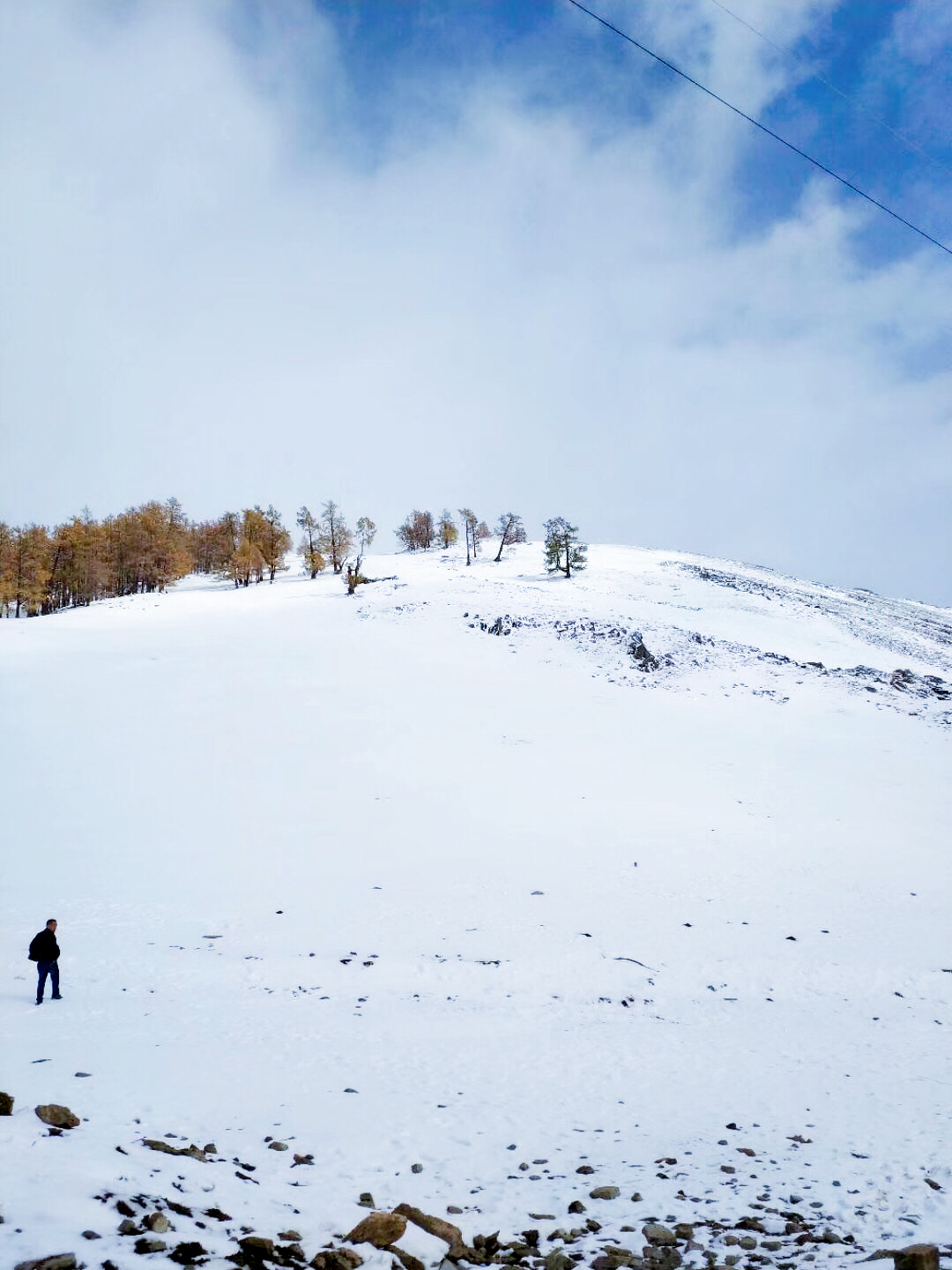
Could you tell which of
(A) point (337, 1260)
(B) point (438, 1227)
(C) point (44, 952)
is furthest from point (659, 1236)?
(C) point (44, 952)

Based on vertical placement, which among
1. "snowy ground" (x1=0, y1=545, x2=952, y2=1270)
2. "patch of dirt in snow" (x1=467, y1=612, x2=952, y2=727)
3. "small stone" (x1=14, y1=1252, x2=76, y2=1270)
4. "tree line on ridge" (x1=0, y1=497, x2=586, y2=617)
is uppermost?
"tree line on ridge" (x1=0, y1=497, x2=586, y2=617)

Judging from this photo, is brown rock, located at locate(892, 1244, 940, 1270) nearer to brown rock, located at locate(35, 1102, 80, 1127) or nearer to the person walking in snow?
brown rock, located at locate(35, 1102, 80, 1127)

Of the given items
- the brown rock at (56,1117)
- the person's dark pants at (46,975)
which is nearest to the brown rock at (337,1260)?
the brown rock at (56,1117)

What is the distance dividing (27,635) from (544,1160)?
2029 inches

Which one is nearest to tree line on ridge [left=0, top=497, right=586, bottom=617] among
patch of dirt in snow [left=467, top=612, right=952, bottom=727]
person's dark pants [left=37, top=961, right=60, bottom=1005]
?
patch of dirt in snow [left=467, top=612, right=952, bottom=727]

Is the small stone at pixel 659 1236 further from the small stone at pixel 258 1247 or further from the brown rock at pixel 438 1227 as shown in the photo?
the small stone at pixel 258 1247

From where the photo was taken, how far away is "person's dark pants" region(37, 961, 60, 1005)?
12.5 m

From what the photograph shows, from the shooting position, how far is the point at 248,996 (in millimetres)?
13398

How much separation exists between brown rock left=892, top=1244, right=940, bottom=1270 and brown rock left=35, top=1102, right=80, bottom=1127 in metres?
8.40

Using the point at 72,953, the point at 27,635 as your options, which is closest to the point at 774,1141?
the point at 72,953

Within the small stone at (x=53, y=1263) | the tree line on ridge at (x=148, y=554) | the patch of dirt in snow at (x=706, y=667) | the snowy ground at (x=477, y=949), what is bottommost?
the snowy ground at (x=477, y=949)

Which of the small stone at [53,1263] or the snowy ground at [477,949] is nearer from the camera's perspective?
the small stone at [53,1263]

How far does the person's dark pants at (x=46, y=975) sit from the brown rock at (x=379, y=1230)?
886 cm

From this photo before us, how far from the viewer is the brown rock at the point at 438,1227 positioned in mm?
6633
